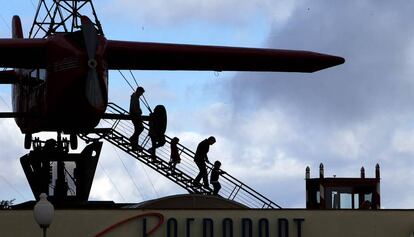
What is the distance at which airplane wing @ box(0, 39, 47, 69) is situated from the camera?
3559 centimetres

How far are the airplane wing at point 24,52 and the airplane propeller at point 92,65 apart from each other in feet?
6.50

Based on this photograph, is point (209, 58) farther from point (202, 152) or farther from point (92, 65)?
point (92, 65)

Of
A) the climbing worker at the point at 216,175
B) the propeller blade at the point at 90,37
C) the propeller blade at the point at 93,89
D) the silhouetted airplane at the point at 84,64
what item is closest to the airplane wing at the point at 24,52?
the silhouetted airplane at the point at 84,64

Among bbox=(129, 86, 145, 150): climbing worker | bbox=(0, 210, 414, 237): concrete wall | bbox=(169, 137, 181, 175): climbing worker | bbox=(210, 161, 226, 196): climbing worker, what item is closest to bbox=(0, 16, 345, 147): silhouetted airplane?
bbox=(129, 86, 145, 150): climbing worker

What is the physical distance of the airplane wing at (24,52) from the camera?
35.6m

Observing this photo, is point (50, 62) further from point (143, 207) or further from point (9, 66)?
point (143, 207)

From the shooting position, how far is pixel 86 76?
33.4 m

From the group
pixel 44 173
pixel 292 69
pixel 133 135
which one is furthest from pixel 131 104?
pixel 292 69

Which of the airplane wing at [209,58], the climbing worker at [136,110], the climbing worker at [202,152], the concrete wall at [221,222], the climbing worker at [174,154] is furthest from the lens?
the airplane wing at [209,58]

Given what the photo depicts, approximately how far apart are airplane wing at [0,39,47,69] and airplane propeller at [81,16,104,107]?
1.98 m

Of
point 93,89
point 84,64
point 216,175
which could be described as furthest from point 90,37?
point 216,175

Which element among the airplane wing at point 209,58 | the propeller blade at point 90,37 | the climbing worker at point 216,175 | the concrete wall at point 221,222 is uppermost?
the airplane wing at point 209,58

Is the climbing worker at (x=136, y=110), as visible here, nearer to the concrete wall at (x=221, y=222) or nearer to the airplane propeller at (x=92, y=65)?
the airplane propeller at (x=92, y=65)

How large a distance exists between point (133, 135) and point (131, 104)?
1204mm
